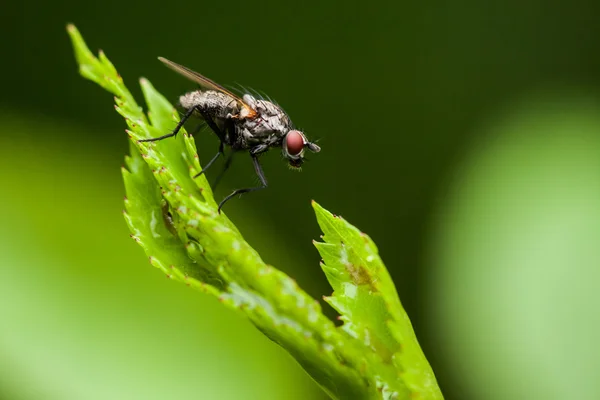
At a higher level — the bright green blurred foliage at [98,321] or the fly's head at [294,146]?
the fly's head at [294,146]

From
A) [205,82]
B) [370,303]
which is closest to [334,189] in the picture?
[205,82]

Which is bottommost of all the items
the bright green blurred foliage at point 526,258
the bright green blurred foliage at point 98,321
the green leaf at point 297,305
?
the green leaf at point 297,305

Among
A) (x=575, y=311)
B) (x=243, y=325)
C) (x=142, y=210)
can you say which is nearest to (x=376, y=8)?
(x=243, y=325)

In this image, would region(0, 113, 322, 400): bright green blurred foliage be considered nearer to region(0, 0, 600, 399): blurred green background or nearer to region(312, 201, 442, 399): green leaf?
region(0, 0, 600, 399): blurred green background

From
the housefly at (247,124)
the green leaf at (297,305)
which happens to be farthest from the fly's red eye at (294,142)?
the green leaf at (297,305)

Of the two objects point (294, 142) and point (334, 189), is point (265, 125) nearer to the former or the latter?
point (294, 142)

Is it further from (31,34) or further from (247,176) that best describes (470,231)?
(31,34)

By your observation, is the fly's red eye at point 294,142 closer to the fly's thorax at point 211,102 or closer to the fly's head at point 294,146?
the fly's head at point 294,146
